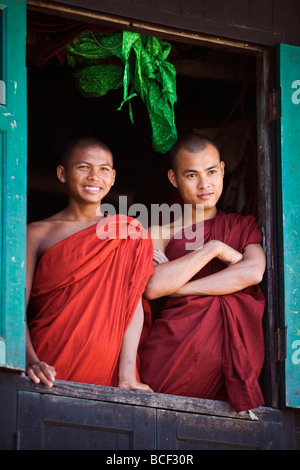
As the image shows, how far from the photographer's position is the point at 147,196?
854 cm

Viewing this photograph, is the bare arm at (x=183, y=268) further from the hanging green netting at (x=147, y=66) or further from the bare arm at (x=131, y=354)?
the hanging green netting at (x=147, y=66)

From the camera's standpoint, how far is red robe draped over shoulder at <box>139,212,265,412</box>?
6.25 metres

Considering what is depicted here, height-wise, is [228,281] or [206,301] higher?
[228,281]

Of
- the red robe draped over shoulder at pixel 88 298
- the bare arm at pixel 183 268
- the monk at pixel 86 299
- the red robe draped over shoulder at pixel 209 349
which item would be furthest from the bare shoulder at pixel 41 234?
the red robe draped over shoulder at pixel 209 349

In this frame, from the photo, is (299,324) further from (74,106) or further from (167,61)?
(74,106)

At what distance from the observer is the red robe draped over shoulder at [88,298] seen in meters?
6.04

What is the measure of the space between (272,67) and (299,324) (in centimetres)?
153

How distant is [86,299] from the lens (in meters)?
6.14

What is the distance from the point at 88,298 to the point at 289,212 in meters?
1.28

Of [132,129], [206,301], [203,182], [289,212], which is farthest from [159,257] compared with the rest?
[132,129]

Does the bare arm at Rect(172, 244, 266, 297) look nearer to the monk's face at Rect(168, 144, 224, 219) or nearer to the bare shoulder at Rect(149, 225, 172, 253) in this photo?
the bare shoulder at Rect(149, 225, 172, 253)

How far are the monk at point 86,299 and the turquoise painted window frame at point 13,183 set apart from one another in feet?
0.75

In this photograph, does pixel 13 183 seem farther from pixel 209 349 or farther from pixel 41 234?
pixel 209 349
